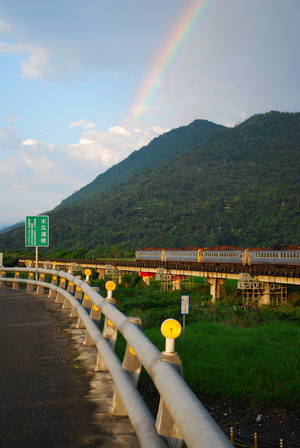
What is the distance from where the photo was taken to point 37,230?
20891 mm

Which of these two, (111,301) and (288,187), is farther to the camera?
(288,187)

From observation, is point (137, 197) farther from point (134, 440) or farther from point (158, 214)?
point (134, 440)

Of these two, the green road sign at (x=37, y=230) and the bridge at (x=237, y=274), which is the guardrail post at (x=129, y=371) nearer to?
the green road sign at (x=37, y=230)

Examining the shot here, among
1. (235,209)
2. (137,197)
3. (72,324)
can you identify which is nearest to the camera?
(72,324)

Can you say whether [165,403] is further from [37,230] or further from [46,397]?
[37,230]

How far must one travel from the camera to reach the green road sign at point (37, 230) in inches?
821

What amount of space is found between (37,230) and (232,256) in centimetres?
2792

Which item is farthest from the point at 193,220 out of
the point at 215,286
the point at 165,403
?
the point at 165,403

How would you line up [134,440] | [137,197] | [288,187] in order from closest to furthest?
[134,440]
[288,187]
[137,197]

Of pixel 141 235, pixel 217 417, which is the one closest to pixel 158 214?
pixel 141 235

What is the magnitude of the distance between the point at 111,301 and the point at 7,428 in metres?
2.57

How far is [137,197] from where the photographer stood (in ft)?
654

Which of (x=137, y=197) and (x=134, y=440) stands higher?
(x=137, y=197)

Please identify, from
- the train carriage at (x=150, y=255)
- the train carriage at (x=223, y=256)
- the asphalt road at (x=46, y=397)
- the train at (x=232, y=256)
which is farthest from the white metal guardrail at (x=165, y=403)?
the train carriage at (x=150, y=255)
